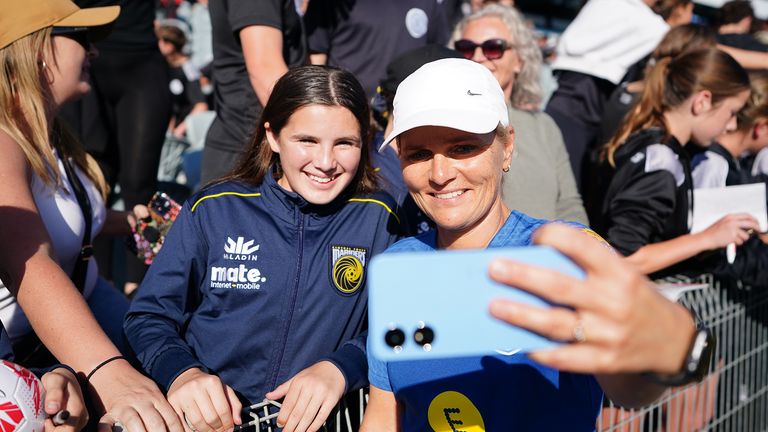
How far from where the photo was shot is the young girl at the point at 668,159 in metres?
3.61

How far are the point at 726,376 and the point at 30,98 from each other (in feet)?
11.5

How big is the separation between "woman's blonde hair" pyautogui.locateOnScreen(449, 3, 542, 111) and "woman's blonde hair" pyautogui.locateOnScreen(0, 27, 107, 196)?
2139mm

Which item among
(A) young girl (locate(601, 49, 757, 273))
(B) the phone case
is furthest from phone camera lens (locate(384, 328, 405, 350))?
(A) young girl (locate(601, 49, 757, 273))

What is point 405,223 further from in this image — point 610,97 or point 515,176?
point 610,97

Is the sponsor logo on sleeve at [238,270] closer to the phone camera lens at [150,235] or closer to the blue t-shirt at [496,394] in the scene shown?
the blue t-shirt at [496,394]

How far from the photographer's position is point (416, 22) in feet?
13.4

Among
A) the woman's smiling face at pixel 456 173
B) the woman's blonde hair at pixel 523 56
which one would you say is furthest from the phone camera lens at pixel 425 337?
the woman's blonde hair at pixel 523 56

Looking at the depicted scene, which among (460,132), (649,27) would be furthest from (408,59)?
(649,27)

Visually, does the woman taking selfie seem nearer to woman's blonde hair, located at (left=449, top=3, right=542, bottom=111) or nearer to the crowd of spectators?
the crowd of spectators

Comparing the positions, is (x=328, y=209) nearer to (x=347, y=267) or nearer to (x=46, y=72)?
(x=347, y=267)

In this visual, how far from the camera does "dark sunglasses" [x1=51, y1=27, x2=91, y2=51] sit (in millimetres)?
2824

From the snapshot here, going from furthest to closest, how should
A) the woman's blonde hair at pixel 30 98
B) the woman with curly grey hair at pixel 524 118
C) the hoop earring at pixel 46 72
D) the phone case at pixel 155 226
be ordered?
the woman with curly grey hair at pixel 524 118 < the phone case at pixel 155 226 < the hoop earring at pixel 46 72 < the woman's blonde hair at pixel 30 98

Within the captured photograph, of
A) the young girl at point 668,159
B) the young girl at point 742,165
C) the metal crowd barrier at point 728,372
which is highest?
the young girl at point 668,159

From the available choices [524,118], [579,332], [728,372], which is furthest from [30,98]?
[728,372]
